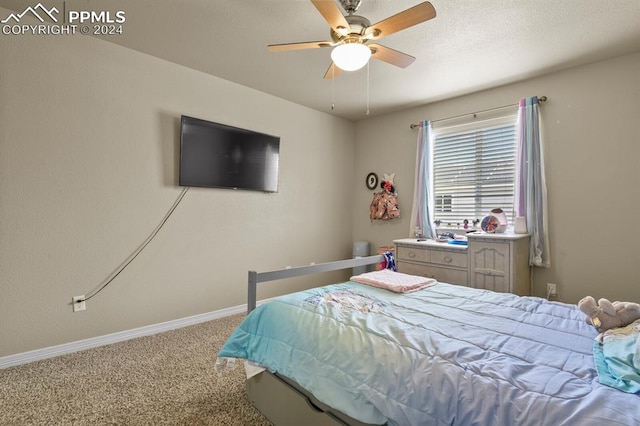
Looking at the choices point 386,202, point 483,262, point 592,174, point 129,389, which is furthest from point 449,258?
point 129,389

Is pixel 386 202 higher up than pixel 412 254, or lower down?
higher up

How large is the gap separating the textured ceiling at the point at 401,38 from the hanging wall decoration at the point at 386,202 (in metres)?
1.29

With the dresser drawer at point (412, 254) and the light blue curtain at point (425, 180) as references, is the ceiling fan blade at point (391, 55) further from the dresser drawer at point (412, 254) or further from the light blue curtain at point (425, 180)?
the dresser drawer at point (412, 254)

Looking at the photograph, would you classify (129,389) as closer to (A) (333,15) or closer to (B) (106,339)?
(B) (106,339)

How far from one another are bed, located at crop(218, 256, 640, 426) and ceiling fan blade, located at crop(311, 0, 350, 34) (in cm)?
149

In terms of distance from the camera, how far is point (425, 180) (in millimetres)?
3809

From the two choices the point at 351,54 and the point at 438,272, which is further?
the point at 438,272

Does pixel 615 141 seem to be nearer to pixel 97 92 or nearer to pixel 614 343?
pixel 614 343

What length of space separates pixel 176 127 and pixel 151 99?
1.01 feet

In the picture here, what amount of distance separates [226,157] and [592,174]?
3480 mm

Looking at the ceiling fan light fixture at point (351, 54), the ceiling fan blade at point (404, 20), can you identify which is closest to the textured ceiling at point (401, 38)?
the ceiling fan blade at point (404, 20)

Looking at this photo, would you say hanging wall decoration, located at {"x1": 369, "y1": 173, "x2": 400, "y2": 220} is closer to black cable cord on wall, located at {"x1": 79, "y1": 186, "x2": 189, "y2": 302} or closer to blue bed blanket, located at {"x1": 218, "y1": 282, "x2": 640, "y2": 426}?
blue bed blanket, located at {"x1": 218, "y1": 282, "x2": 640, "y2": 426}

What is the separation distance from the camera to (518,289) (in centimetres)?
276

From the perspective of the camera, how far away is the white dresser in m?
2.75
